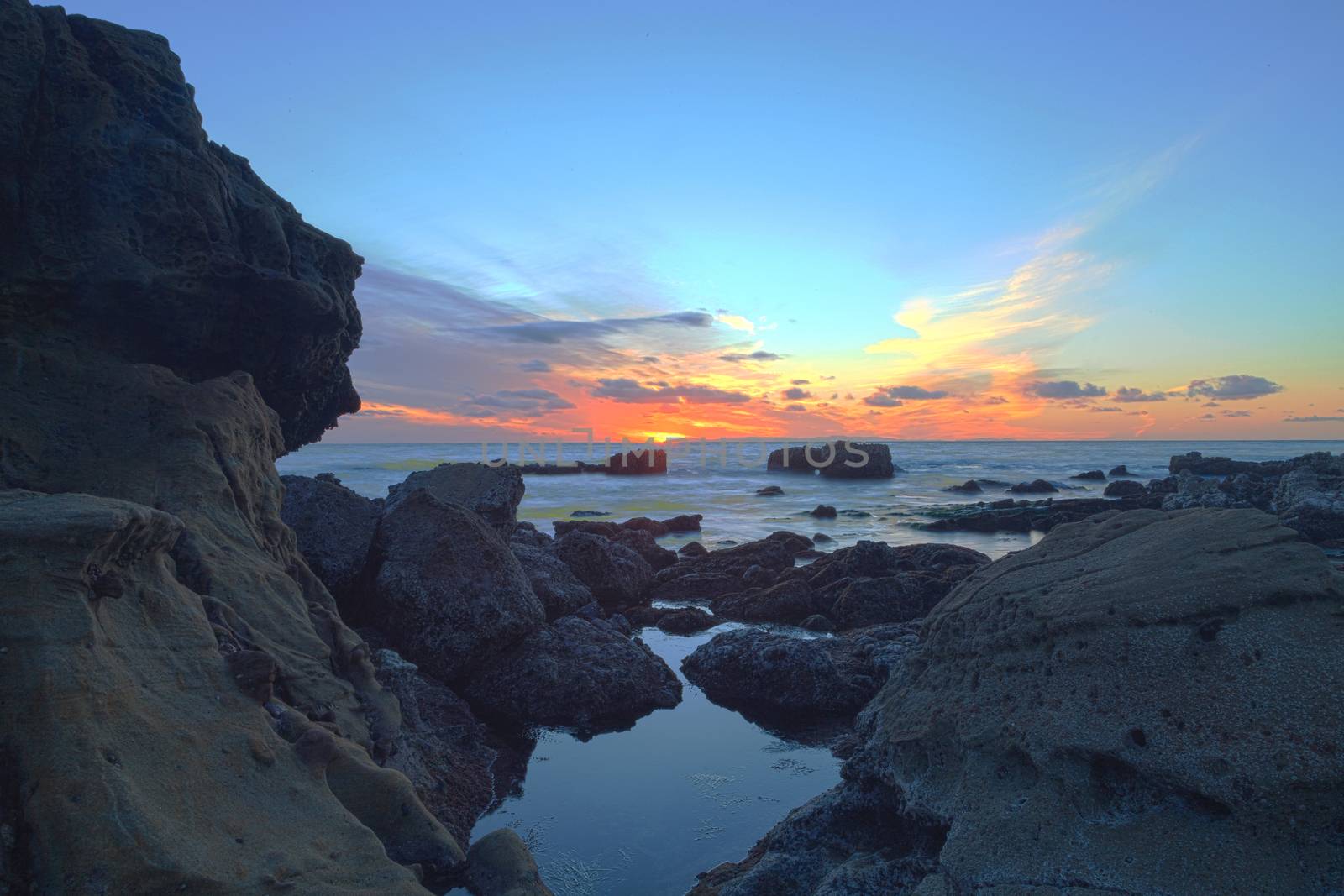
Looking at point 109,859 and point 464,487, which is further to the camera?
point 464,487

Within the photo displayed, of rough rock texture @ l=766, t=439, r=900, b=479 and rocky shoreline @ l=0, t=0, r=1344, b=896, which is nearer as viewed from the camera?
rocky shoreline @ l=0, t=0, r=1344, b=896

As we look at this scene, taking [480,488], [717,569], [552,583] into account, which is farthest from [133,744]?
[717,569]

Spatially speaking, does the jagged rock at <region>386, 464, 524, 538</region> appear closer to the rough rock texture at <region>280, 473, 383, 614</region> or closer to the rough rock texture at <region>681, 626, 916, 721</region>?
the rough rock texture at <region>280, 473, 383, 614</region>

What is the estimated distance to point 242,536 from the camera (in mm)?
5016

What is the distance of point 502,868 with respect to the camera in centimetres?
414

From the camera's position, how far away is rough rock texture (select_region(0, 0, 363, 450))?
16.8 ft

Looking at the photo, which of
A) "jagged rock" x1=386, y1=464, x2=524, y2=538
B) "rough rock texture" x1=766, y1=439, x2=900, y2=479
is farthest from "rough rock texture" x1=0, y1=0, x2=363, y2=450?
"rough rock texture" x1=766, y1=439, x2=900, y2=479

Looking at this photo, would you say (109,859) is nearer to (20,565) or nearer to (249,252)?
(20,565)

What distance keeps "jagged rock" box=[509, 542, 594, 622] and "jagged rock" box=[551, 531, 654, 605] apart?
96cm

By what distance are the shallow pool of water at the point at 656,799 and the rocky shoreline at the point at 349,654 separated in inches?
13.3

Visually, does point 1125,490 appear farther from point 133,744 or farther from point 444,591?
point 133,744

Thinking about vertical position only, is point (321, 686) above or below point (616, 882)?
above

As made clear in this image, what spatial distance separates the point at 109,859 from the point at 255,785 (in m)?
0.64

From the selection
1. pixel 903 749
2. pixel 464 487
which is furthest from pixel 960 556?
pixel 903 749
